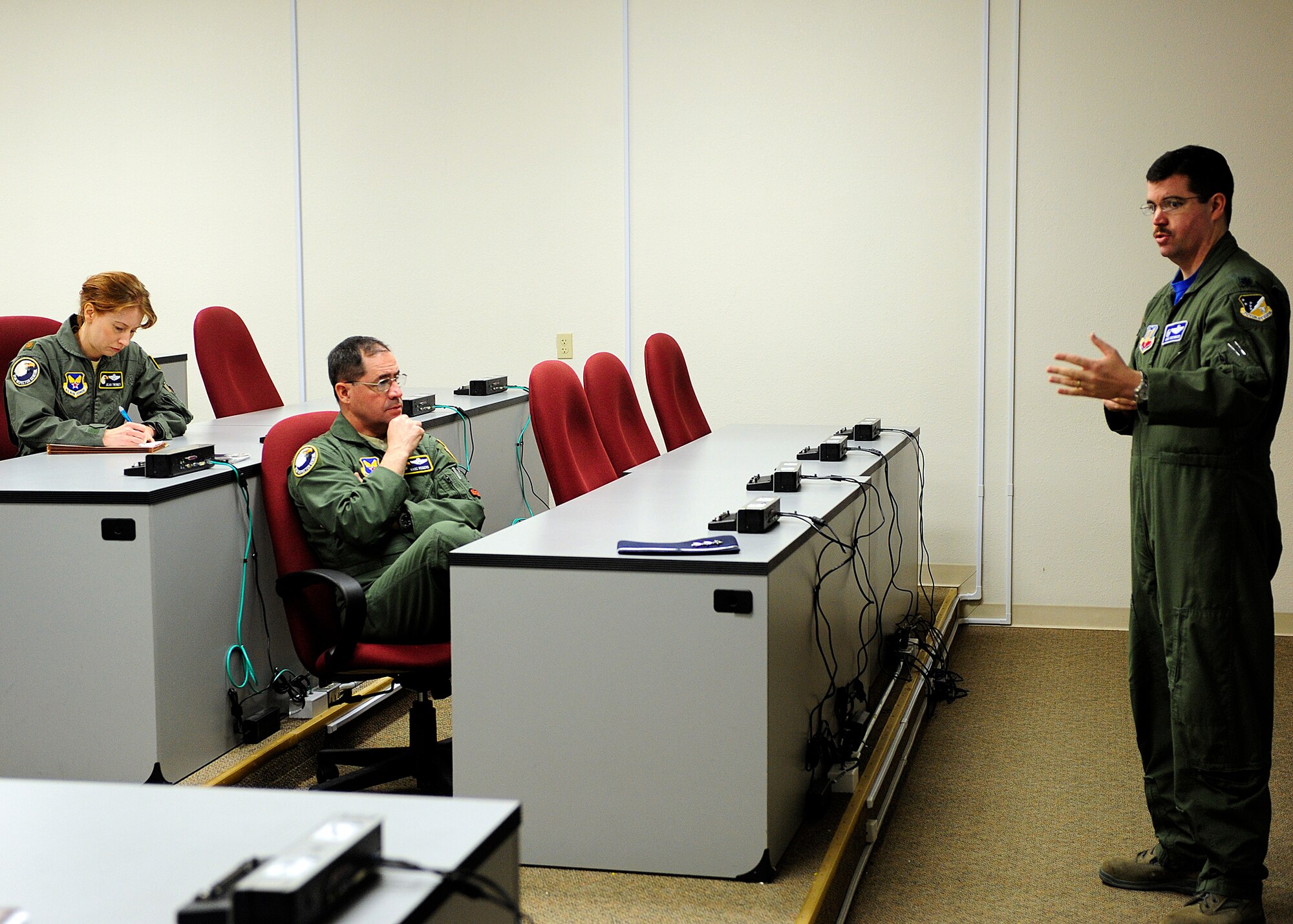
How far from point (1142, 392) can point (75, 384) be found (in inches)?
111

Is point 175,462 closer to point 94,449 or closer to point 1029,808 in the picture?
point 94,449

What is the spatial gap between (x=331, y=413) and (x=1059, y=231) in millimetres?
2889

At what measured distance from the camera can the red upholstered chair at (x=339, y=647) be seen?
2658mm

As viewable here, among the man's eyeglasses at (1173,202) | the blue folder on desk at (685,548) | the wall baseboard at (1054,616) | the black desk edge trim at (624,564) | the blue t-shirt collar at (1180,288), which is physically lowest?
the wall baseboard at (1054,616)

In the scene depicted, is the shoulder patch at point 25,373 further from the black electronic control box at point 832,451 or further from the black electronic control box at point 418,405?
the black electronic control box at point 832,451

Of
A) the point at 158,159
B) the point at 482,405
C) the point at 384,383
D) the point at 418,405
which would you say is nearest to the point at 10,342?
the point at 418,405

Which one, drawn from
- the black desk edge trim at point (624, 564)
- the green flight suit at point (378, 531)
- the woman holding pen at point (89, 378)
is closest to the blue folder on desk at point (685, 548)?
the black desk edge trim at point (624, 564)

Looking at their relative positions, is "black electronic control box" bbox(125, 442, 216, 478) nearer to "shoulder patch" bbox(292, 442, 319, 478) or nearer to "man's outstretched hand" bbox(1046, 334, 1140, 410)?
"shoulder patch" bbox(292, 442, 319, 478)

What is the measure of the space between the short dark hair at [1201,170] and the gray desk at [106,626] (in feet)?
6.71

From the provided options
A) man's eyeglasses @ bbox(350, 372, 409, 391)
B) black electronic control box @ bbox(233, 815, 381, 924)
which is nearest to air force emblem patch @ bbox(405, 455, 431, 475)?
man's eyeglasses @ bbox(350, 372, 409, 391)

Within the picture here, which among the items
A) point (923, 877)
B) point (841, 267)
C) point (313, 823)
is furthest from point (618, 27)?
point (313, 823)

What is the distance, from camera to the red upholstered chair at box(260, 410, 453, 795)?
2.66m

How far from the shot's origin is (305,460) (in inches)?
110

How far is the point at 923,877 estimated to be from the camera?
2.63 meters
